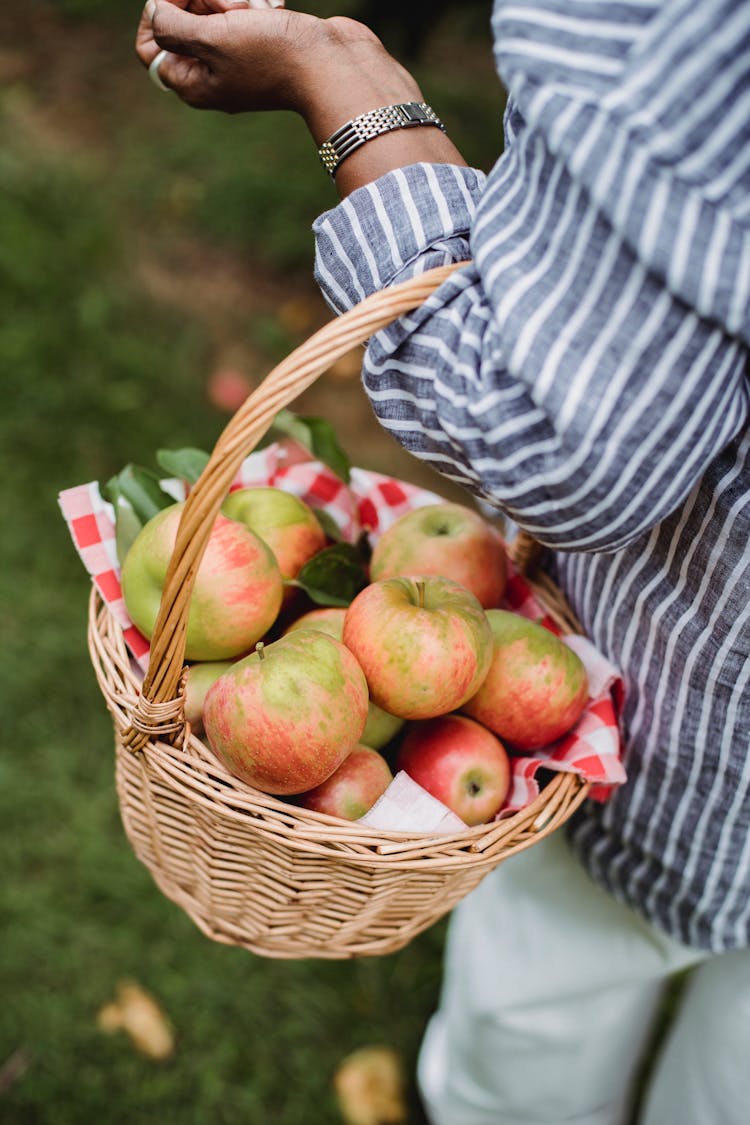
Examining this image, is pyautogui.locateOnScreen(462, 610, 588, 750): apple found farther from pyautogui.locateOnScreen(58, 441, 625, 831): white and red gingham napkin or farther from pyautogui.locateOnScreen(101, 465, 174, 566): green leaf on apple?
pyautogui.locateOnScreen(101, 465, 174, 566): green leaf on apple

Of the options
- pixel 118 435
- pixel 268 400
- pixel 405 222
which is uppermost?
pixel 405 222

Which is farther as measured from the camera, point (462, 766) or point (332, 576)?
point (332, 576)

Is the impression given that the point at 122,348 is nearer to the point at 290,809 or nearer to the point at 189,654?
the point at 189,654

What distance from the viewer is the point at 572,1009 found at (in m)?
1.32

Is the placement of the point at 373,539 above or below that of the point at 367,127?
below

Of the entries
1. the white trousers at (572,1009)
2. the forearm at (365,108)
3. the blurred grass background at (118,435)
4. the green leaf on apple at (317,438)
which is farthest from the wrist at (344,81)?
the blurred grass background at (118,435)

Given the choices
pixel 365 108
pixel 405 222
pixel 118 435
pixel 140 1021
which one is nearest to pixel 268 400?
pixel 405 222

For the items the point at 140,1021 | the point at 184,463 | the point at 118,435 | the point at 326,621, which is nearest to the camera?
the point at 326,621

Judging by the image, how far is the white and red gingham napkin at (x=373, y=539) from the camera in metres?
0.97

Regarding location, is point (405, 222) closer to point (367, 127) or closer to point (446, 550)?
point (367, 127)

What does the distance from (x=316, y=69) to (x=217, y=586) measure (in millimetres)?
499

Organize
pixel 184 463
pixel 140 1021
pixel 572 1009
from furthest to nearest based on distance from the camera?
1. pixel 140 1021
2. pixel 572 1009
3. pixel 184 463

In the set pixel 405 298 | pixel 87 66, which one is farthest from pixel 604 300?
pixel 87 66

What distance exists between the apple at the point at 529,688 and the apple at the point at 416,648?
0.13 ft
